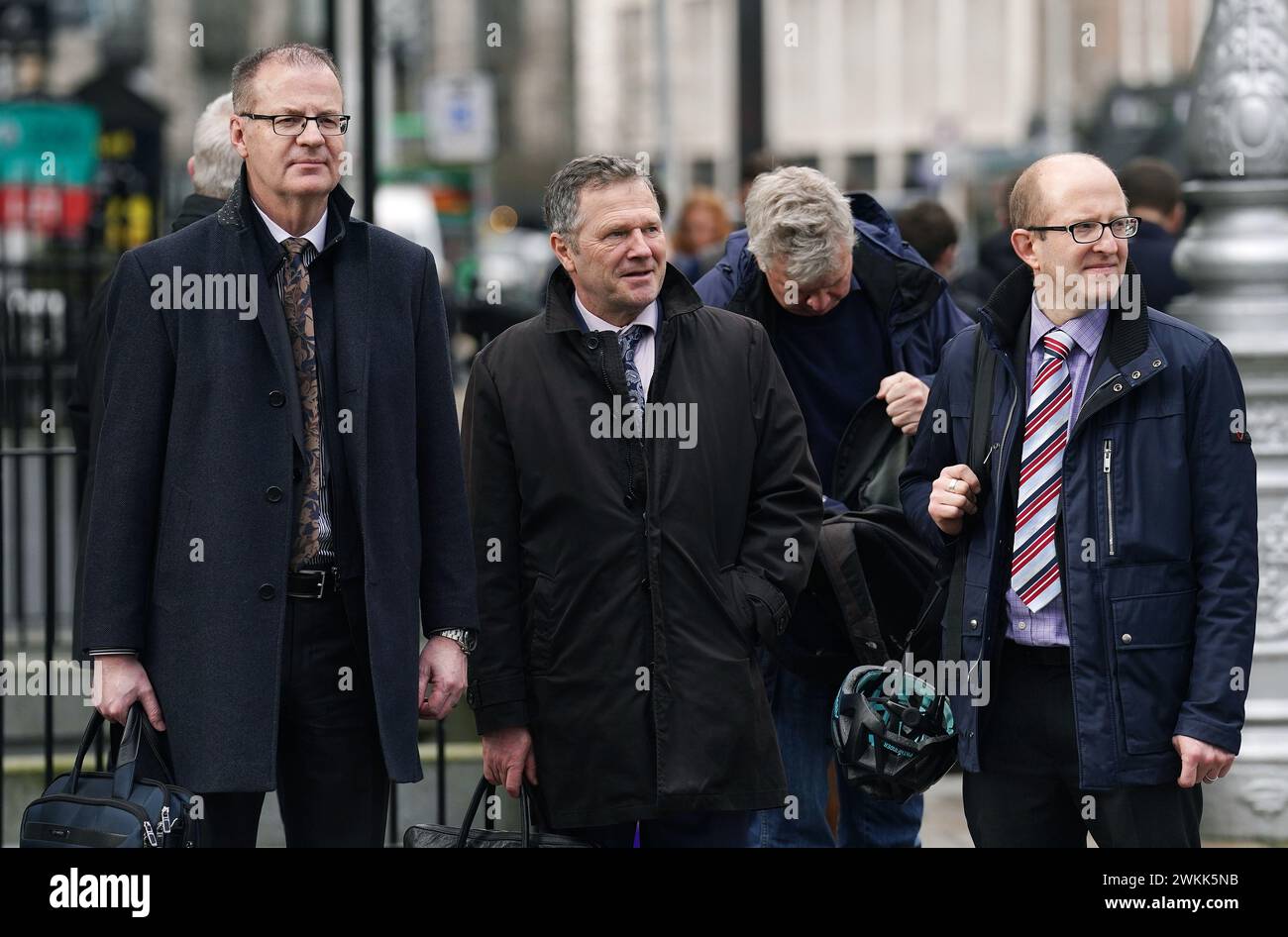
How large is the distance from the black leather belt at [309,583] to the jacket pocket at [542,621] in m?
0.45

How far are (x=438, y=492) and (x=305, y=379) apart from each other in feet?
1.14

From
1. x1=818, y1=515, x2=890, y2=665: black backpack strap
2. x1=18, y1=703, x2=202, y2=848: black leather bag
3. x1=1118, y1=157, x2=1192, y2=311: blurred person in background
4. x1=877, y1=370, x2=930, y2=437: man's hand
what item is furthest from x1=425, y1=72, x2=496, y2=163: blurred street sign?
x1=18, y1=703, x2=202, y2=848: black leather bag

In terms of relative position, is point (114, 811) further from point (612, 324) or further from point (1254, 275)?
point (1254, 275)

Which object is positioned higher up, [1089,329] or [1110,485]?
[1089,329]

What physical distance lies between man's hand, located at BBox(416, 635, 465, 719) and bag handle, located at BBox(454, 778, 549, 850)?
0.19 metres

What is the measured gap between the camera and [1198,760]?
3648 mm

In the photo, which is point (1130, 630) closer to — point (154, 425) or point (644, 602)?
point (644, 602)

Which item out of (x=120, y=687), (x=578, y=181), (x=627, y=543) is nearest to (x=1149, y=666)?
(x=627, y=543)

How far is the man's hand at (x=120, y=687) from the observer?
3689 mm

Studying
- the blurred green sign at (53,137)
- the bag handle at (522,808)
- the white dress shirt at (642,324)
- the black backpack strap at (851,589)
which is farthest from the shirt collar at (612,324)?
the blurred green sign at (53,137)

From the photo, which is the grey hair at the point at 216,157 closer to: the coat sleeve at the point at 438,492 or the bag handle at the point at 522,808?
the coat sleeve at the point at 438,492

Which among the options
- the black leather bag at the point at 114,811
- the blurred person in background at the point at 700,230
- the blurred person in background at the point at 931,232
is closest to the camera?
the black leather bag at the point at 114,811

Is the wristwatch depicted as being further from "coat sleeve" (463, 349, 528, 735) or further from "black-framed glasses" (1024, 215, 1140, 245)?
"black-framed glasses" (1024, 215, 1140, 245)

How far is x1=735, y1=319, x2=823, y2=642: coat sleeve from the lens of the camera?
13.5 feet
